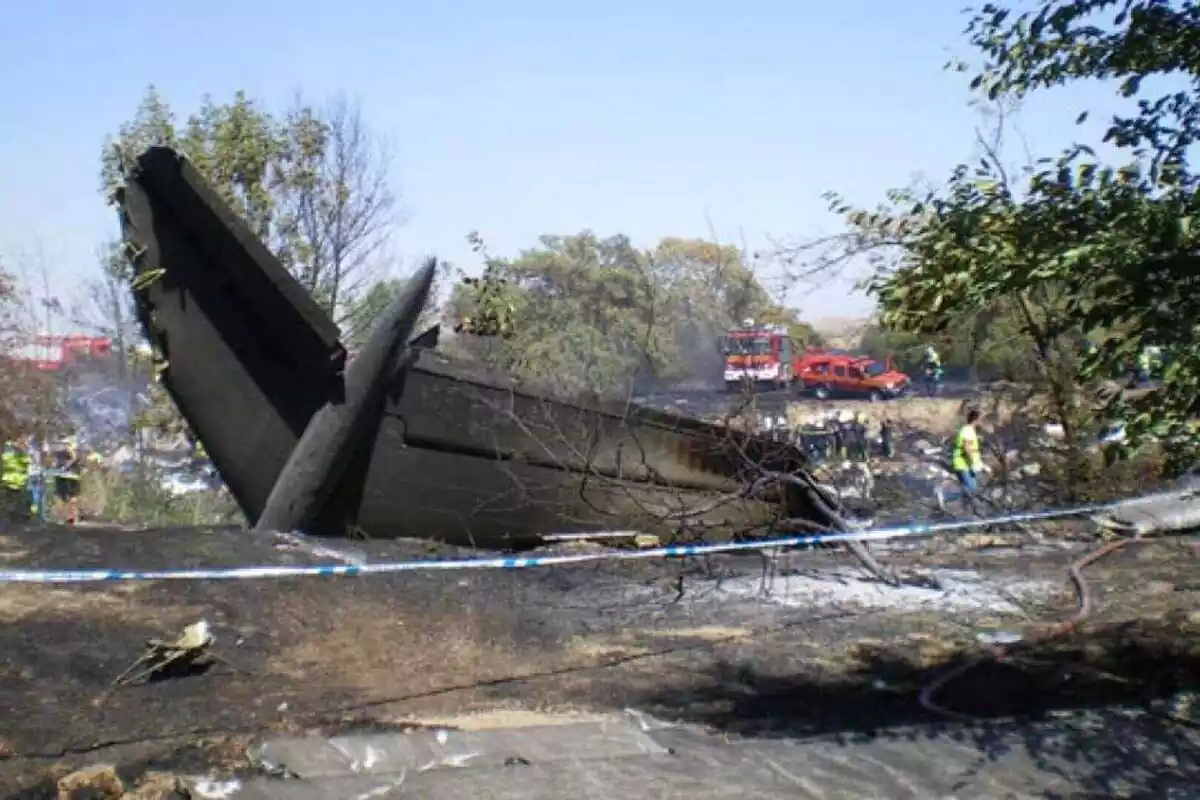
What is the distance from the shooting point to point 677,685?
6.07 meters

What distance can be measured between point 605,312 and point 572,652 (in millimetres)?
13975

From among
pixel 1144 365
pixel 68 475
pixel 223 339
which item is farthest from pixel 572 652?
pixel 68 475

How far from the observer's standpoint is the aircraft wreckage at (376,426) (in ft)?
28.0

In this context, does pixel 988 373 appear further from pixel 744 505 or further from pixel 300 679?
pixel 300 679

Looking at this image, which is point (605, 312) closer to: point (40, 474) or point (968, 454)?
point (968, 454)

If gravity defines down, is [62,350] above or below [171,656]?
above

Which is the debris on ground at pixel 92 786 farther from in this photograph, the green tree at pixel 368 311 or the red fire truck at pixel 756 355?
the green tree at pixel 368 311

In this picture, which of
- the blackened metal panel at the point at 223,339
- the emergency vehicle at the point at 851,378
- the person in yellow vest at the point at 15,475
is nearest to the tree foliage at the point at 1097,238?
the blackened metal panel at the point at 223,339

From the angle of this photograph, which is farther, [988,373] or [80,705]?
[988,373]

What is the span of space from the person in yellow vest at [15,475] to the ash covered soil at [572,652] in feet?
16.9

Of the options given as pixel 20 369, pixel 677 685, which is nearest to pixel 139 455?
pixel 20 369

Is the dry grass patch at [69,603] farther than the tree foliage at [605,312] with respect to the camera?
No

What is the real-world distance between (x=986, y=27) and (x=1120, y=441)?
5.72 feet

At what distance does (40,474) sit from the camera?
48.7ft
